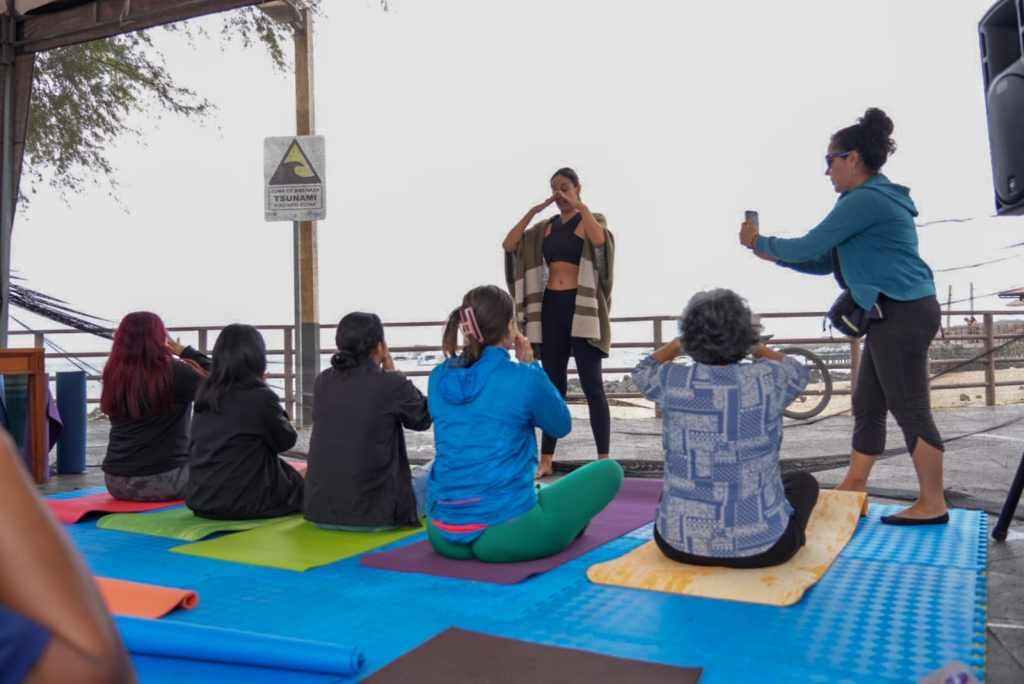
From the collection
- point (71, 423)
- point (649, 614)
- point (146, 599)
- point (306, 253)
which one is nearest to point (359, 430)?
point (146, 599)

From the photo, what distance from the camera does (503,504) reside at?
2.44 m

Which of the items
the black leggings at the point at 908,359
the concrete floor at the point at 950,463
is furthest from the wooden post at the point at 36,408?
the black leggings at the point at 908,359

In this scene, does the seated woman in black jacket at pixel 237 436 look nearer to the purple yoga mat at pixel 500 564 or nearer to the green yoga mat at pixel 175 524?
the green yoga mat at pixel 175 524

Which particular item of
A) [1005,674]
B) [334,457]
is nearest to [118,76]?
[334,457]

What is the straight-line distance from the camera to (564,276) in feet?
12.9

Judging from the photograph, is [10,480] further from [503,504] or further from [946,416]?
[946,416]

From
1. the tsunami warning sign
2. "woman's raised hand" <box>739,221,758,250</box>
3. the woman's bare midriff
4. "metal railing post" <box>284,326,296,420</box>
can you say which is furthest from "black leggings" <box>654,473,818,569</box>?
"metal railing post" <box>284,326,296,420</box>

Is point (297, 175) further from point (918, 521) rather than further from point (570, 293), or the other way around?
point (918, 521)

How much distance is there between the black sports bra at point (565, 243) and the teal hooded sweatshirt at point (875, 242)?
1.28 m

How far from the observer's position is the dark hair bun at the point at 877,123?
279 centimetres

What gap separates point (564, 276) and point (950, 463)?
2067 mm

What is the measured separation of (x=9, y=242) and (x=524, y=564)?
3852 mm

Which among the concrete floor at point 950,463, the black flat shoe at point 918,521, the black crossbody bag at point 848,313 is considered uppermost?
the black crossbody bag at point 848,313

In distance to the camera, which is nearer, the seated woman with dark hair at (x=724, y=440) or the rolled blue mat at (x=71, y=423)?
the seated woman with dark hair at (x=724, y=440)
